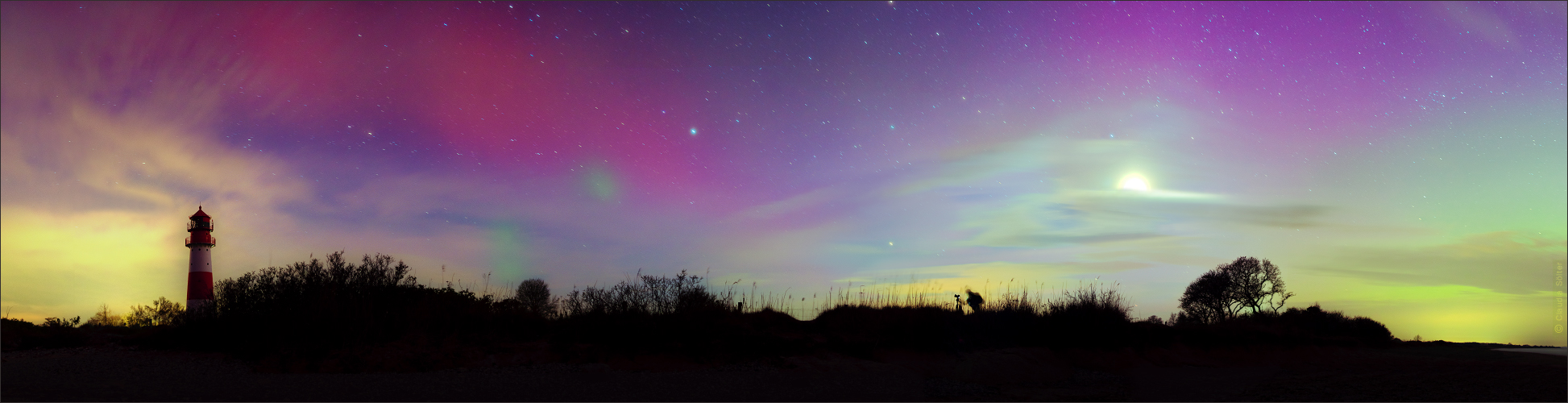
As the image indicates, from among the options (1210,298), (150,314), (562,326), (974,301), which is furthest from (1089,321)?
(150,314)

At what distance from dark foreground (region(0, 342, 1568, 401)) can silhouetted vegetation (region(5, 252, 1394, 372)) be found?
0.54 meters

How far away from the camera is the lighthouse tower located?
29484 mm

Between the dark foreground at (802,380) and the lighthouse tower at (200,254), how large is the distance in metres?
21.6

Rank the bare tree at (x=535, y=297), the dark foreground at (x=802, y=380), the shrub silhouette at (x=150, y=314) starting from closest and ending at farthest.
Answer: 1. the dark foreground at (x=802, y=380)
2. the bare tree at (x=535, y=297)
3. the shrub silhouette at (x=150, y=314)

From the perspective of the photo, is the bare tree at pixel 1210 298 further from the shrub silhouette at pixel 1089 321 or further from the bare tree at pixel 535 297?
the bare tree at pixel 535 297

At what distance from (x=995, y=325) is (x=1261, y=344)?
23.3ft

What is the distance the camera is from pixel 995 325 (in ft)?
49.1

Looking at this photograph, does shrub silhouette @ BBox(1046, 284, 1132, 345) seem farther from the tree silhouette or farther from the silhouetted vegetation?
the tree silhouette

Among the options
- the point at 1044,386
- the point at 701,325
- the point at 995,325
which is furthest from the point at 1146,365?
the point at 701,325

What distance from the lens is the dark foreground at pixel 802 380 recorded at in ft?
28.2

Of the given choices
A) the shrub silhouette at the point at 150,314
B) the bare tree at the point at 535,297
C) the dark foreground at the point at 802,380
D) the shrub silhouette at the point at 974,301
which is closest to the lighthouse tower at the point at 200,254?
the shrub silhouette at the point at 150,314

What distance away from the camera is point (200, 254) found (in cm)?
3000

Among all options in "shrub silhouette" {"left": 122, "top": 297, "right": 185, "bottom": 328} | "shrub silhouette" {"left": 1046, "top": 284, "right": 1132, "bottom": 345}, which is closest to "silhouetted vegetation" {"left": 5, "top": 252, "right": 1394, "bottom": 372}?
"shrub silhouette" {"left": 1046, "top": 284, "right": 1132, "bottom": 345}

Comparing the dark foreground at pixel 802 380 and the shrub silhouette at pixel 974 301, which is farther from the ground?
the shrub silhouette at pixel 974 301
